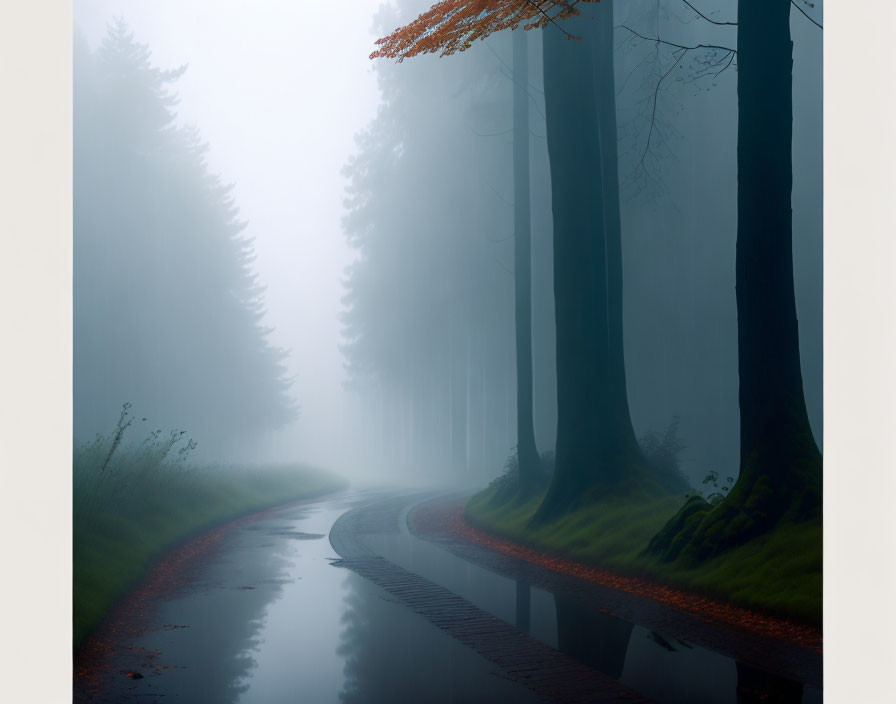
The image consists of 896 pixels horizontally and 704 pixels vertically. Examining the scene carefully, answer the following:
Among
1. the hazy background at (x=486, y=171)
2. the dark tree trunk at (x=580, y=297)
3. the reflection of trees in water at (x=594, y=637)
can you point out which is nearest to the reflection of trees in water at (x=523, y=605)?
the reflection of trees in water at (x=594, y=637)

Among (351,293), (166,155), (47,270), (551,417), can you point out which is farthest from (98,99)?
(47,270)

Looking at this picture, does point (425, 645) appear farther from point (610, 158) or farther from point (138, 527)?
point (610, 158)

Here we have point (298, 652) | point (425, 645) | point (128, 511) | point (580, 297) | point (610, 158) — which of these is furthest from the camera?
point (610, 158)

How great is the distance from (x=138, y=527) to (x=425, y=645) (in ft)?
26.7

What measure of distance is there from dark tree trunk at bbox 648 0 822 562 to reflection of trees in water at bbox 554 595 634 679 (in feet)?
7.43

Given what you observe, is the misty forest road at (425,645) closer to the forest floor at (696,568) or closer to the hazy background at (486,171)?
the forest floor at (696,568)

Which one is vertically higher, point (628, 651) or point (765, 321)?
point (765, 321)

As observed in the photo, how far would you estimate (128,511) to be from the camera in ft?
47.5

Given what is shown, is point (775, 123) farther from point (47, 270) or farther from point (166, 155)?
point (166, 155)

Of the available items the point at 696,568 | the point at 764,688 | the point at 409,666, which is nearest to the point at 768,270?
the point at 696,568

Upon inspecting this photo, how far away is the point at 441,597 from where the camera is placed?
33.4ft

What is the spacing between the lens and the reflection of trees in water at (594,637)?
280 inches

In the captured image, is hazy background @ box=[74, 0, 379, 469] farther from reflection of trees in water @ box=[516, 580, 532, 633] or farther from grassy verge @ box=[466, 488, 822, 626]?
grassy verge @ box=[466, 488, 822, 626]

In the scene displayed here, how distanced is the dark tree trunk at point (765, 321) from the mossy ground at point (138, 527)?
7.36 meters
